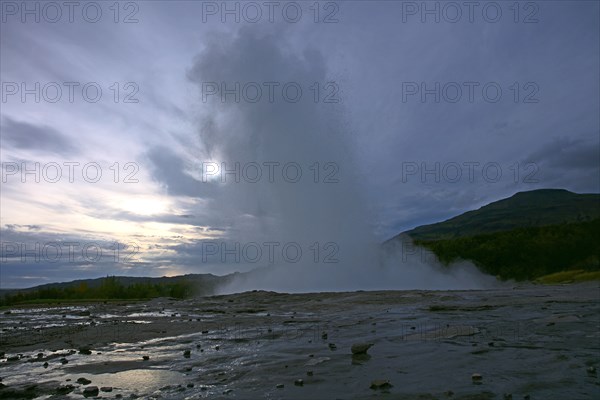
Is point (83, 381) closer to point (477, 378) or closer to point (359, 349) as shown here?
point (359, 349)

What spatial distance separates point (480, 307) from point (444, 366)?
1370cm

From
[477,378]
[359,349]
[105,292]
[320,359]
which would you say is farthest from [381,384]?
[105,292]

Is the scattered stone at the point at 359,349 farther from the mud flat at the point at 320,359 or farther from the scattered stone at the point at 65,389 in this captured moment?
the scattered stone at the point at 65,389

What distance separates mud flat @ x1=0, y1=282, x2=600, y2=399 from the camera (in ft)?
25.2

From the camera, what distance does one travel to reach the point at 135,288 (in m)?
53.2

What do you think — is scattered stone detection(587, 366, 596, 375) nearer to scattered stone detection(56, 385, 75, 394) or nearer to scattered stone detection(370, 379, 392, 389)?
scattered stone detection(370, 379, 392, 389)

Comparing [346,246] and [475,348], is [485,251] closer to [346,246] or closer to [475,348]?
[346,246]

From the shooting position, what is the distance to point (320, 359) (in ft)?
33.3

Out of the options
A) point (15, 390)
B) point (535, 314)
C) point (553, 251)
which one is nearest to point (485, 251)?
point (553, 251)

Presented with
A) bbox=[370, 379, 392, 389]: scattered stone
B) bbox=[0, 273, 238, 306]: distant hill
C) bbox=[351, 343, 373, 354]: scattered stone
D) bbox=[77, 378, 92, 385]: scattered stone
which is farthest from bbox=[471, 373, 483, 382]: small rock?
bbox=[0, 273, 238, 306]: distant hill

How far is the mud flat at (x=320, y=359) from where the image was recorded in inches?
303

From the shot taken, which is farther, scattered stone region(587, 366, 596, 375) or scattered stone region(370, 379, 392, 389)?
scattered stone region(587, 366, 596, 375)

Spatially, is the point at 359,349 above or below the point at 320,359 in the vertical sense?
above

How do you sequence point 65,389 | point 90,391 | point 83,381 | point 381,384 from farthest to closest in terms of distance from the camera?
point 83,381 < point 65,389 < point 90,391 < point 381,384
